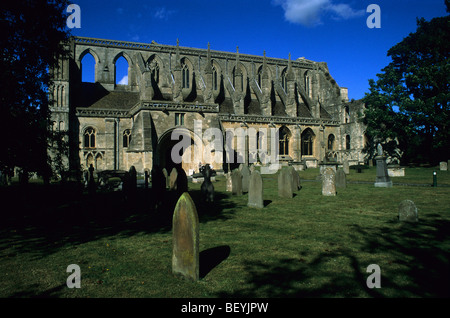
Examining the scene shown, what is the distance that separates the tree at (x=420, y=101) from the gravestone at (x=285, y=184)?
842 inches

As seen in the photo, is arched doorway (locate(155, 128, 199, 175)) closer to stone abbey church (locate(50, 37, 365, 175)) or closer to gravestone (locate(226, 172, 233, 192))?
stone abbey church (locate(50, 37, 365, 175))

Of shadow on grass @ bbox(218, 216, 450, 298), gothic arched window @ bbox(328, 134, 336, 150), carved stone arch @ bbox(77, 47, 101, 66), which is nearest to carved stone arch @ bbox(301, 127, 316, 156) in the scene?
gothic arched window @ bbox(328, 134, 336, 150)

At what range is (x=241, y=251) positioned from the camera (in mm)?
5695

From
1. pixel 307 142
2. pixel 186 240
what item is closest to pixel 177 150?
pixel 307 142

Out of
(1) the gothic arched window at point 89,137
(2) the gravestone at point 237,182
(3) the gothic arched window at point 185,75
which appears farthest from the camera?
(3) the gothic arched window at point 185,75

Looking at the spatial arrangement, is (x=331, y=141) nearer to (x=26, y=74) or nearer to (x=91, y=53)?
(x=91, y=53)

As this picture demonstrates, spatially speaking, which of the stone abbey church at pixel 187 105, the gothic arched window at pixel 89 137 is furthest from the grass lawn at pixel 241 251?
the gothic arched window at pixel 89 137

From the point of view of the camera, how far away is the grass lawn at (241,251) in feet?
13.6

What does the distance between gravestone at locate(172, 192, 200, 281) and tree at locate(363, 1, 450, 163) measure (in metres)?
29.1

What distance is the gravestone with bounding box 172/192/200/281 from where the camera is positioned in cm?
440

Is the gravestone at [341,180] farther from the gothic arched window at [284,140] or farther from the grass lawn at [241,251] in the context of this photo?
the gothic arched window at [284,140]

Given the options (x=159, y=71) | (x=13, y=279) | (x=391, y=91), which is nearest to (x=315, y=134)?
(x=391, y=91)

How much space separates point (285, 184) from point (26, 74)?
1028 cm

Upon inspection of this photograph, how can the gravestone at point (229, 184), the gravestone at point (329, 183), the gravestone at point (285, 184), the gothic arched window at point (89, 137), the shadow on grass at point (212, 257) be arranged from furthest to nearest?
the gothic arched window at point (89, 137) → the gravestone at point (229, 184) → the gravestone at point (329, 183) → the gravestone at point (285, 184) → the shadow on grass at point (212, 257)
